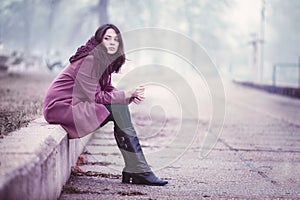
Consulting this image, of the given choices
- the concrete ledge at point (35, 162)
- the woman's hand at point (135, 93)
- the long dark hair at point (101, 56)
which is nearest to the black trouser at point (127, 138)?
the woman's hand at point (135, 93)

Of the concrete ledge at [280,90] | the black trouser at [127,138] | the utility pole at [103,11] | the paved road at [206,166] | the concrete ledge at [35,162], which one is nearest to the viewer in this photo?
the concrete ledge at [35,162]

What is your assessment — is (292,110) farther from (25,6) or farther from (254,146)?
(25,6)

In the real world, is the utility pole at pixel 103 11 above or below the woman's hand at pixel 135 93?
above

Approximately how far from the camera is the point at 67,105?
12.9 feet

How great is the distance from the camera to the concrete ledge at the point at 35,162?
2.38m

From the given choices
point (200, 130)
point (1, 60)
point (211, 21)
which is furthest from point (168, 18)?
point (200, 130)

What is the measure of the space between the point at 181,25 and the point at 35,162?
4281 centimetres

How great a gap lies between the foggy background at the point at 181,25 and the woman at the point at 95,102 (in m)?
15.8

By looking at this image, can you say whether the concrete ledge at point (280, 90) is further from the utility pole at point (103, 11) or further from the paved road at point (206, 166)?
the paved road at point (206, 166)

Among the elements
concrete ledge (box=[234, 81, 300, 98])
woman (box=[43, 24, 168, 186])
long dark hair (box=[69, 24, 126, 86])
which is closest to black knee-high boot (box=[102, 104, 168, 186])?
woman (box=[43, 24, 168, 186])

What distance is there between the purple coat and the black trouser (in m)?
0.07

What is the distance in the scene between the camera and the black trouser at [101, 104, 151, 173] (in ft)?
13.4

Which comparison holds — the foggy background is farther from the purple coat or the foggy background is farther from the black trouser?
the purple coat

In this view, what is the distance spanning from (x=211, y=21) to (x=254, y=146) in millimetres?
39509
